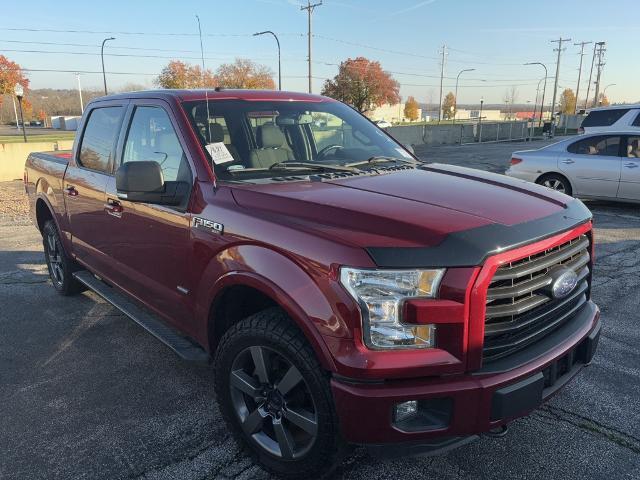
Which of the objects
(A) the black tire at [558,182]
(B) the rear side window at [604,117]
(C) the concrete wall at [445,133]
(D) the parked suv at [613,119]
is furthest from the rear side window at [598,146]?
(C) the concrete wall at [445,133]

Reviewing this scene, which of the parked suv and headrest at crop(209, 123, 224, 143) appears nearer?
headrest at crop(209, 123, 224, 143)

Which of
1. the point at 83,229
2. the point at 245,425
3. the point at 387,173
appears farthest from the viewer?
the point at 83,229

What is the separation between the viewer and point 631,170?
28.6 ft

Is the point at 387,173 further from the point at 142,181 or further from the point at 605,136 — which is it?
the point at 605,136

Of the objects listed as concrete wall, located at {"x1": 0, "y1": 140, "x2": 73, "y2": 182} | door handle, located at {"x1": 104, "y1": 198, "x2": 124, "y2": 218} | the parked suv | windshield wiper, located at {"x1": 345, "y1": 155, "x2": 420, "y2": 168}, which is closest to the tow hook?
windshield wiper, located at {"x1": 345, "y1": 155, "x2": 420, "y2": 168}

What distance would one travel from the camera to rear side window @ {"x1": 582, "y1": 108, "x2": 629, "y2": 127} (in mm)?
12523

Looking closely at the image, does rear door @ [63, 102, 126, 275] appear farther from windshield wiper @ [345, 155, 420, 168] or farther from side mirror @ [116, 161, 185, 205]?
windshield wiper @ [345, 155, 420, 168]

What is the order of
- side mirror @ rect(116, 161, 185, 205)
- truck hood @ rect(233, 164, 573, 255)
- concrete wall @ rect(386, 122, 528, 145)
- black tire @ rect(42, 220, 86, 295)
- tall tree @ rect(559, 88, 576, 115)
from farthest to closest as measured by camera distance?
tall tree @ rect(559, 88, 576, 115) < concrete wall @ rect(386, 122, 528, 145) < black tire @ rect(42, 220, 86, 295) < side mirror @ rect(116, 161, 185, 205) < truck hood @ rect(233, 164, 573, 255)

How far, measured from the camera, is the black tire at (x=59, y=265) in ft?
16.5

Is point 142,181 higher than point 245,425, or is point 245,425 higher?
point 142,181

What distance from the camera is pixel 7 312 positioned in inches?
193

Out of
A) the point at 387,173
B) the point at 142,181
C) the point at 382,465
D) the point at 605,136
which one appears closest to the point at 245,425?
the point at 382,465

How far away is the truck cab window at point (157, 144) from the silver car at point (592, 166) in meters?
7.58

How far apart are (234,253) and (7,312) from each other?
3642 millimetres
